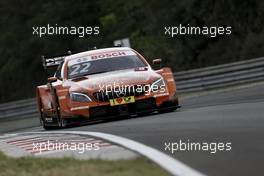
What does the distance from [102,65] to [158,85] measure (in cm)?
164

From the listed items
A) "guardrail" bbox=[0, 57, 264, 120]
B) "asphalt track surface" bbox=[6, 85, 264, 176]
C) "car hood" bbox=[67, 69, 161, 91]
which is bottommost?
"guardrail" bbox=[0, 57, 264, 120]

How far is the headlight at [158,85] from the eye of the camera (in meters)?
14.6

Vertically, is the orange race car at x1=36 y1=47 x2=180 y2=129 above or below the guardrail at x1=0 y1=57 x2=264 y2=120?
above

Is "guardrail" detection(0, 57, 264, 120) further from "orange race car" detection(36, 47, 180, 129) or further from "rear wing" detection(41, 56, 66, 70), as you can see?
"orange race car" detection(36, 47, 180, 129)

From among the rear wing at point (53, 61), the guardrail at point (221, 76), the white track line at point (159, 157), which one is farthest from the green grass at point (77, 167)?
the guardrail at point (221, 76)

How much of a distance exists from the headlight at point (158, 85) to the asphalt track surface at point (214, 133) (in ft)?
2.31

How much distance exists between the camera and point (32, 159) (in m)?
9.20

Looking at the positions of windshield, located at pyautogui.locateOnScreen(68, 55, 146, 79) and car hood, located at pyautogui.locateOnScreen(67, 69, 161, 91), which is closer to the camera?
car hood, located at pyautogui.locateOnScreen(67, 69, 161, 91)

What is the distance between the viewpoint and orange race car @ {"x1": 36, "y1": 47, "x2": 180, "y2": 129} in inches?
569

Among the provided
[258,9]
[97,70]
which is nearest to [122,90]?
[97,70]

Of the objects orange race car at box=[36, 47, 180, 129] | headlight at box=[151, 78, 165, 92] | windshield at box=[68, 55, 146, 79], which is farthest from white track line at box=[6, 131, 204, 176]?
windshield at box=[68, 55, 146, 79]

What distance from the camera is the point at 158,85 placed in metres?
14.7

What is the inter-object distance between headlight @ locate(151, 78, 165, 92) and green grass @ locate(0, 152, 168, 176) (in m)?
5.64

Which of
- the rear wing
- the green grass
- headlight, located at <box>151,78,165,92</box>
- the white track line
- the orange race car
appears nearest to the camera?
the white track line
